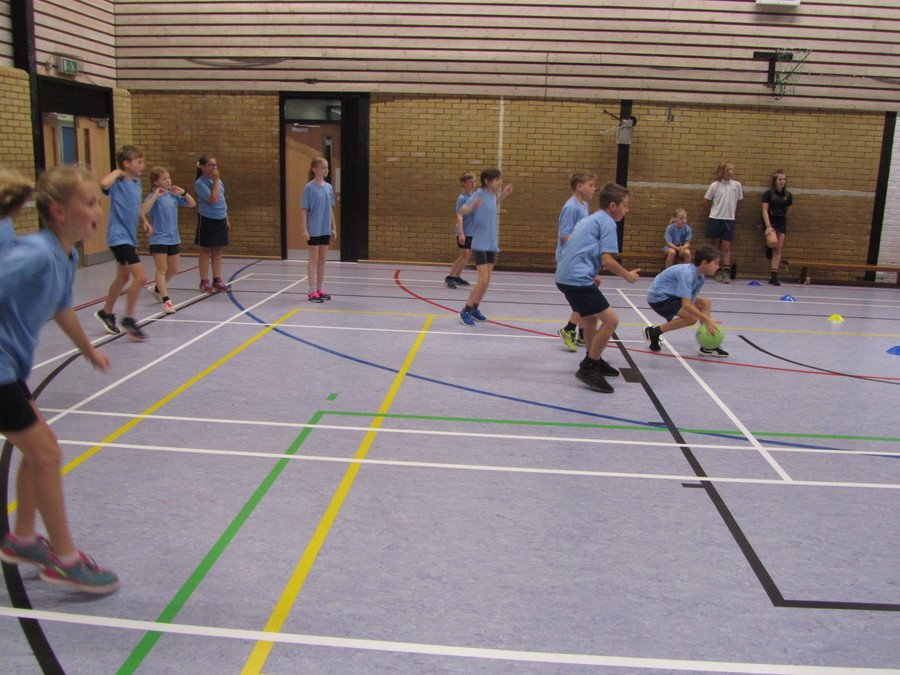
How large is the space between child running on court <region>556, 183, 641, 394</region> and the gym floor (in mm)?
277

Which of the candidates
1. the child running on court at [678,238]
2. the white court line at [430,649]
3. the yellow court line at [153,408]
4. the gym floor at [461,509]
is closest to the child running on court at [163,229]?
the gym floor at [461,509]

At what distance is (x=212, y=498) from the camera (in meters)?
4.26

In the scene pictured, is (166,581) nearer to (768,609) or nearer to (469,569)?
(469,569)

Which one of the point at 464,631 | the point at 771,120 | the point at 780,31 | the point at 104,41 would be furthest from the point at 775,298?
the point at 104,41

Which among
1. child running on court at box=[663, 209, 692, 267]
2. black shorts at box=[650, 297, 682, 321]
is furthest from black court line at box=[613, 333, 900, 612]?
child running on court at box=[663, 209, 692, 267]

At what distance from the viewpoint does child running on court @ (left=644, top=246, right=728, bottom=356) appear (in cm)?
786

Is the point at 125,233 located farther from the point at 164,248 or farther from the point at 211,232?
the point at 211,232

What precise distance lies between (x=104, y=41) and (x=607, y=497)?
13336 mm

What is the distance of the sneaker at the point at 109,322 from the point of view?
8062 millimetres

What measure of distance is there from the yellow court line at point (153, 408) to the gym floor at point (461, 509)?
0.09 ft

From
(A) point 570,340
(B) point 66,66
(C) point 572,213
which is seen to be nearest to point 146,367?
(A) point 570,340

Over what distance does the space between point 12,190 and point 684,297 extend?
252 inches

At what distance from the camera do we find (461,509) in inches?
167

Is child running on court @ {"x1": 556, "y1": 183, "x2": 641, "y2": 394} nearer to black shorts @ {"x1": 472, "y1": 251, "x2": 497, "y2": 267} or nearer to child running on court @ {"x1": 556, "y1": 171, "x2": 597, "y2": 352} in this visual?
child running on court @ {"x1": 556, "y1": 171, "x2": 597, "y2": 352}
